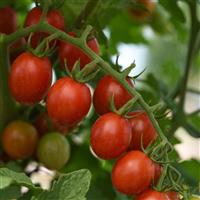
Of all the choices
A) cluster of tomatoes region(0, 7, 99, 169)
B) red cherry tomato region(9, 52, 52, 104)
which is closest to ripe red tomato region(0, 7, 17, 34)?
cluster of tomatoes region(0, 7, 99, 169)

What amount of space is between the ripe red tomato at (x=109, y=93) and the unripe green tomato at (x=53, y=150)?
0.86 feet

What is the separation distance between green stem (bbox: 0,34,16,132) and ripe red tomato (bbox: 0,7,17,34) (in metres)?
0.13

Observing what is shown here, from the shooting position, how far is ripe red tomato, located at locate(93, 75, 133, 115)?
Answer: 954 mm

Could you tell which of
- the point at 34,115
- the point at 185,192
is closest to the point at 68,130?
the point at 34,115

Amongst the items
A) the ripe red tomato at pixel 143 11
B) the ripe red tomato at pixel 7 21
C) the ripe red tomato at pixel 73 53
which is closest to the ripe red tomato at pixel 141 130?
the ripe red tomato at pixel 73 53

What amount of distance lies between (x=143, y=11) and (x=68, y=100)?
2.20ft

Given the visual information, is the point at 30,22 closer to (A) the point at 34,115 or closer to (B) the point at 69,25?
(B) the point at 69,25

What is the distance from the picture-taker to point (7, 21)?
1199mm

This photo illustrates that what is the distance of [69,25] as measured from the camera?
1.23 meters

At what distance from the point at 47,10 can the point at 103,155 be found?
0.26 metres

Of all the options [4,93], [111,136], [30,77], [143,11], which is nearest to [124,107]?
[111,136]

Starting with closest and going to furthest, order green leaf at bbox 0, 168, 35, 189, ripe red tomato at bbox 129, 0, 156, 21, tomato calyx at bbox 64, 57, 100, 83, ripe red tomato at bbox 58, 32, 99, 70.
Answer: green leaf at bbox 0, 168, 35, 189, tomato calyx at bbox 64, 57, 100, 83, ripe red tomato at bbox 58, 32, 99, 70, ripe red tomato at bbox 129, 0, 156, 21

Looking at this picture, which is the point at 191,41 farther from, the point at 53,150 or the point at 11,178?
the point at 11,178

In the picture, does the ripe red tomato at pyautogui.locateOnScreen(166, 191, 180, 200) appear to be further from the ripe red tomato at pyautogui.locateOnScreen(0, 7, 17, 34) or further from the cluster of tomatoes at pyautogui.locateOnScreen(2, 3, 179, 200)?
the ripe red tomato at pyautogui.locateOnScreen(0, 7, 17, 34)
